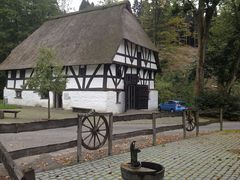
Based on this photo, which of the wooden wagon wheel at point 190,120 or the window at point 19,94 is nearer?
the wooden wagon wheel at point 190,120

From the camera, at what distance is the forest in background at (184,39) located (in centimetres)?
2725

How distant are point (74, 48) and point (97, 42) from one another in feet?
8.89

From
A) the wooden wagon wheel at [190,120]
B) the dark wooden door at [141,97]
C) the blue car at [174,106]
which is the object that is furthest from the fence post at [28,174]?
the blue car at [174,106]

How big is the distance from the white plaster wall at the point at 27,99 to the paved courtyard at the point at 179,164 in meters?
22.8

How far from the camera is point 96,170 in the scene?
6727 millimetres

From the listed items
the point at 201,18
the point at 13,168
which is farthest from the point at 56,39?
the point at 13,168

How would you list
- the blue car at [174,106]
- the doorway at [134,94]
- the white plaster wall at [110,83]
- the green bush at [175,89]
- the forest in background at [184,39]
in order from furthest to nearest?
the green bush at [175,89]
the blue car at [174,106]
the doorway at [134,94]
the forest in background at [184,39]
the white plaster wall at [110,83]

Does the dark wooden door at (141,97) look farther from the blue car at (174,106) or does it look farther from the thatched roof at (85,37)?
the thatched roof at (85,37)

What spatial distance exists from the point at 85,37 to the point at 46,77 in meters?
9.78

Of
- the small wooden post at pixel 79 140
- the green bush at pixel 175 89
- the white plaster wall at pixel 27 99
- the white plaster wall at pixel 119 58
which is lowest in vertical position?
the small wooden post at pixel 79 140

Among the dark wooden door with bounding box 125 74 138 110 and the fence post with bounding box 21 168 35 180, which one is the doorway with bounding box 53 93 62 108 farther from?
the fence post with bounding box 21 168 35 180

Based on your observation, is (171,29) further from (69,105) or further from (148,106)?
(69,105)

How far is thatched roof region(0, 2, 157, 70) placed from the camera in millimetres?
27531

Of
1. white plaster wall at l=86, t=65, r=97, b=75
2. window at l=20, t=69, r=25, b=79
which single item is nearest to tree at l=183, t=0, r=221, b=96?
white plaster wall at l=86, t=65, r=97, b=75
